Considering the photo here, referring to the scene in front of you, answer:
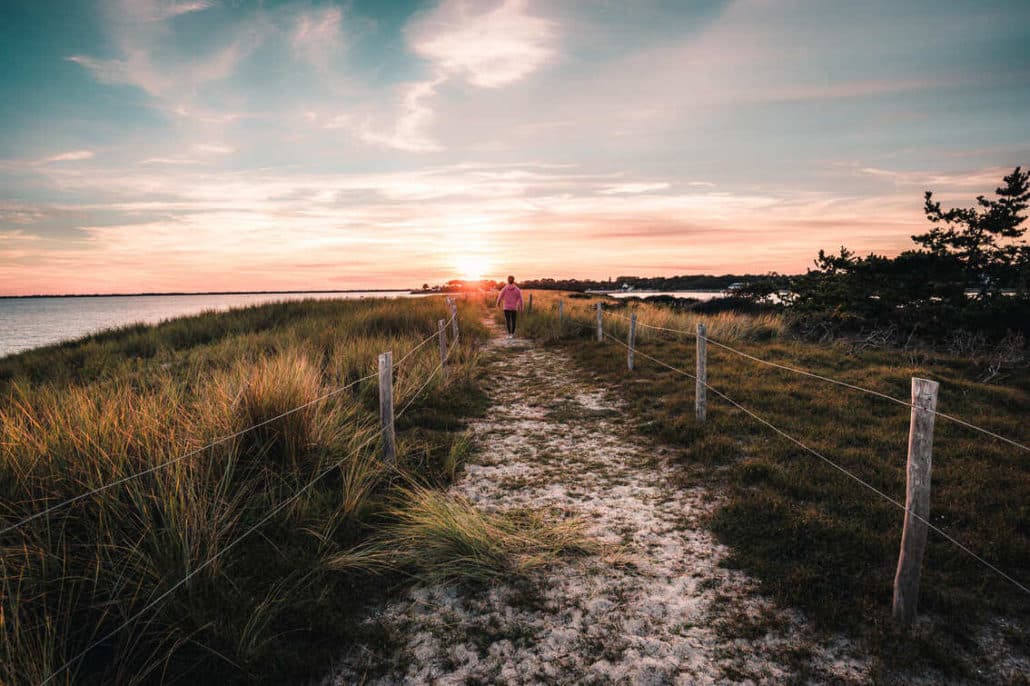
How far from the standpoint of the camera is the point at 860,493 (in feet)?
14.7

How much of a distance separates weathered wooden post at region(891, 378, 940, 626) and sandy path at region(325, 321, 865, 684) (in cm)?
52

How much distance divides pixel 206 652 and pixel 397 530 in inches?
58.6

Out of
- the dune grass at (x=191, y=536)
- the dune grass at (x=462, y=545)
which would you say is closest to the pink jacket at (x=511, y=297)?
the dune grass at (x=191, y=536)

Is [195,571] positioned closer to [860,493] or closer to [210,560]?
[210,560]

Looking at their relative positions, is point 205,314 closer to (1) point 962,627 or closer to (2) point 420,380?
(2) point 420,380

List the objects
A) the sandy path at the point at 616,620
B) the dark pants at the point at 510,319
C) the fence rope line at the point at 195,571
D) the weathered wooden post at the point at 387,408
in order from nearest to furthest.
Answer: the fence rope line at the point at 195,571
the sandy path at the point at 616,620
the weathered wooden post at the point at 387,408
the dark pants at the point at 510,319

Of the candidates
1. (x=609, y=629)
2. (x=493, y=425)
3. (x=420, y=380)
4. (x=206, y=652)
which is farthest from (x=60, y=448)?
(x=420, y=380)

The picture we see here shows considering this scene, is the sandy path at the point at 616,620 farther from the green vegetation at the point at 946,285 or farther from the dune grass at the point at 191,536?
the green vegetation at the point at 946,285

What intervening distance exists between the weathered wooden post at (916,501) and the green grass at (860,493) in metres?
0.16

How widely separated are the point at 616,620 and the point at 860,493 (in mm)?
3022

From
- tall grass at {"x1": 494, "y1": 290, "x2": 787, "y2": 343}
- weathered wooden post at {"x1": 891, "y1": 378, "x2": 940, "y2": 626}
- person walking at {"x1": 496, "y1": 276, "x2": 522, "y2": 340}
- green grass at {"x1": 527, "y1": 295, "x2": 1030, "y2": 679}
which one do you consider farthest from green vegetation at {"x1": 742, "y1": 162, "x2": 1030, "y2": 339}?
weathered wooden post at {"x1": 891, "y1": 378, "x2": 940, "y2": 626}

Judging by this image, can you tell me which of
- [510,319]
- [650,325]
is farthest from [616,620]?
[510,319]

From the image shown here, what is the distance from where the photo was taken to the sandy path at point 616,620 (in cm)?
264

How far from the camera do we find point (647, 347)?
12.7 metres
